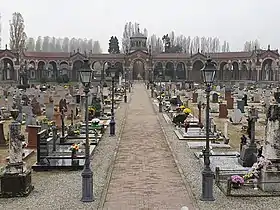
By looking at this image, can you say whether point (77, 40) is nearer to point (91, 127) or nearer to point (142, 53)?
point (142, 53)

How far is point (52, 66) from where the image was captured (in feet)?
320

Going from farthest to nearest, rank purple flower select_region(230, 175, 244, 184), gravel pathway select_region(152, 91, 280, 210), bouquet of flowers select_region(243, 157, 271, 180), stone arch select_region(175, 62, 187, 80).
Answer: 1. stone arch select_region(175, 62, 187, 80)
2. bouquet of flowers select_region(243, 157, 271, 180)
3. purple flower select_region(230, 175, 244, 184)
4. gravel pathway select_region(152, 91, 280, 210)

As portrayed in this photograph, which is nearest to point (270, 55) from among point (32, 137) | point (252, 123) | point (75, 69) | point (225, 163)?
point (75, 69)

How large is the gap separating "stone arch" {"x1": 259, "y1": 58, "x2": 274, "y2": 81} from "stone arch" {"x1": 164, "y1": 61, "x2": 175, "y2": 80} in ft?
59.3

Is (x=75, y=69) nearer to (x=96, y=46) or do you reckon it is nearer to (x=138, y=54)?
(x=138, y=54)

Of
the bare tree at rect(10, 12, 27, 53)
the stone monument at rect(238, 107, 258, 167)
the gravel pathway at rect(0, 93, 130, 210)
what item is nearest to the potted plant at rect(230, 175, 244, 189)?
the stone monument at rect(238, 107, 258, 167)

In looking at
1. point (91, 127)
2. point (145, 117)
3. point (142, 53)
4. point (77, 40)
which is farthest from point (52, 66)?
point (77, 40)

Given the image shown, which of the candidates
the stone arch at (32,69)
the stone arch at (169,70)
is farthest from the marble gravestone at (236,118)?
the stone arch at (169,70)

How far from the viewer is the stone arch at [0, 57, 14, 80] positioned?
84.6 m

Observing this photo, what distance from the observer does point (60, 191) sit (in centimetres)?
1272

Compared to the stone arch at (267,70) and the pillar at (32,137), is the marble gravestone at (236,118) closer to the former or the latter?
the pillar at (32,137)

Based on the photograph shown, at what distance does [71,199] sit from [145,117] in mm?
19733

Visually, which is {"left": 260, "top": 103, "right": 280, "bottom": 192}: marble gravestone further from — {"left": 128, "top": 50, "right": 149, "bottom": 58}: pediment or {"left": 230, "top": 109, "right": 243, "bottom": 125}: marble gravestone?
{"left": 128, "top": 50, "right": 149, "bottom": 58}: pediment

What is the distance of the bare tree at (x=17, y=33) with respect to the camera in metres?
81.6
